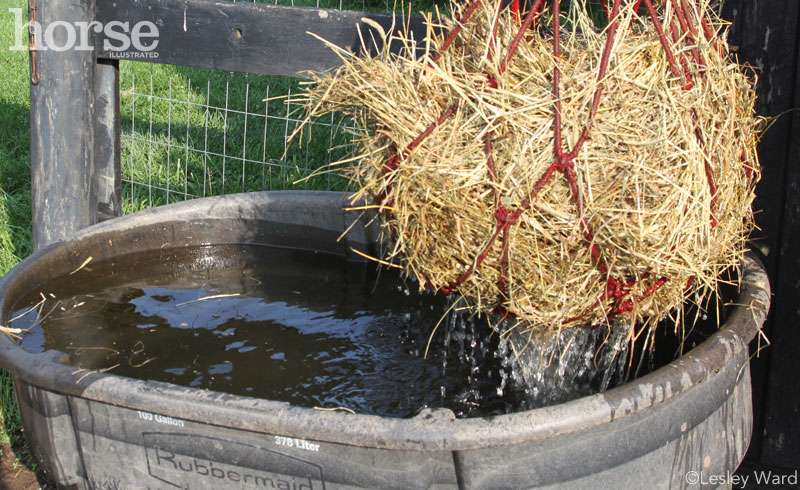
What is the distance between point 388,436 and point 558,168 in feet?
2.04

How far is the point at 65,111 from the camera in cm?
315

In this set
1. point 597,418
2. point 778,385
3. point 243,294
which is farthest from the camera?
point 243,294

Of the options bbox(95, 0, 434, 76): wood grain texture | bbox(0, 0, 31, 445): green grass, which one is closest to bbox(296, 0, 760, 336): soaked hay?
bbox(95, 0, 434, 76): wood grain texture

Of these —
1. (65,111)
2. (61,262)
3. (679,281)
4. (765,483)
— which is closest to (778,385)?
(765,483)

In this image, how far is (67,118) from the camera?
315cm

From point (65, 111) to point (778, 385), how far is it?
2.79 metres

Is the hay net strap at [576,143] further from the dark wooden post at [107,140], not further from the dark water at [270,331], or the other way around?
the dark wooden post at [107,140]

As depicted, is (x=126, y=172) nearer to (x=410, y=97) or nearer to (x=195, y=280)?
(x=195, y=280)

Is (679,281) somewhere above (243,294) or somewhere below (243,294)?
above

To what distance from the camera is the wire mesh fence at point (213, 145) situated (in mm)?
4367

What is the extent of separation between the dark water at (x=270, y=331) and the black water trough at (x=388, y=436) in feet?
1.80

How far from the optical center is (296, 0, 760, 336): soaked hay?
161cm

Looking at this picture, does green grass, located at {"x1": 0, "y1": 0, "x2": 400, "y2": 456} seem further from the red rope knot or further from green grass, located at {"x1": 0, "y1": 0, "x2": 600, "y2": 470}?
the red rope knot

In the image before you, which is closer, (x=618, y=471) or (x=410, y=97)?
(x=618, y=471)
